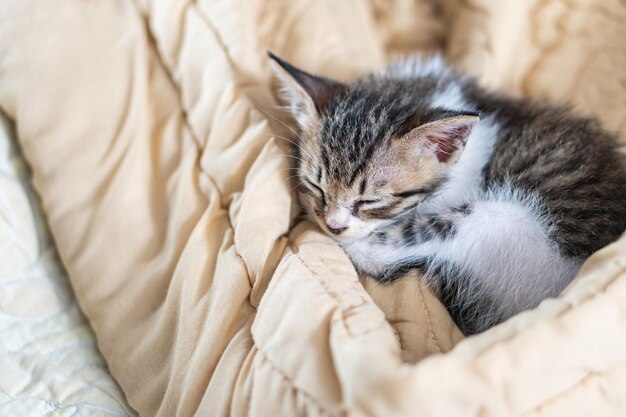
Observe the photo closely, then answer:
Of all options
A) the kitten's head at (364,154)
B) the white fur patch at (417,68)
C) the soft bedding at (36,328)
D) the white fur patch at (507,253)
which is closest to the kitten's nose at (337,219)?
the kitten's head at (364,154)

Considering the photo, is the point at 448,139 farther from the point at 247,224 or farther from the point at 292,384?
the point at 292,384

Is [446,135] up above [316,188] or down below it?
above

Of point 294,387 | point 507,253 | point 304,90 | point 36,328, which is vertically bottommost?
point 36,328

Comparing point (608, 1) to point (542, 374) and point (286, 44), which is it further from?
point (542, 374)

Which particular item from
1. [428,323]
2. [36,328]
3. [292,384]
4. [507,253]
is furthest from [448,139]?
[36,328]

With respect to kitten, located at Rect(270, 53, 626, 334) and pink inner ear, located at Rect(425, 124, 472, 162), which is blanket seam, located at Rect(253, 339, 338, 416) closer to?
kitten, located at Rect(270, 53, 626, 334)

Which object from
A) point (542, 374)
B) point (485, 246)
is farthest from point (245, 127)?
A: point (542, 374)

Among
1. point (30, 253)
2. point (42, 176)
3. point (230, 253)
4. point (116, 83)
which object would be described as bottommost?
point (30, 253)
